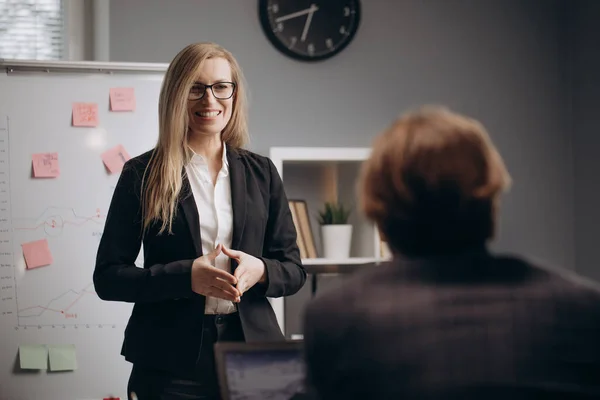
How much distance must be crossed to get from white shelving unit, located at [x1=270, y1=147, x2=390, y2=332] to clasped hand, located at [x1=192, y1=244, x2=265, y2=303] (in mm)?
1362

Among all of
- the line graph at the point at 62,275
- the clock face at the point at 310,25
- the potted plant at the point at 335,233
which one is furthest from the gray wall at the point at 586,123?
the line graph at the point at 62,275

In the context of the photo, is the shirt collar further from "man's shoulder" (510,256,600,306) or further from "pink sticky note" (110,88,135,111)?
"pink sticky note" (110,88,135,111)

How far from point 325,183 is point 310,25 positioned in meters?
0.65

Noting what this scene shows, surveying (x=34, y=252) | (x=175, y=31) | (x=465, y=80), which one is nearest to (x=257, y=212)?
(x=34, y=252)

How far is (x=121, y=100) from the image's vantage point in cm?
279

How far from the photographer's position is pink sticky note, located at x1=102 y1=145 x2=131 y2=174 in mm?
2760

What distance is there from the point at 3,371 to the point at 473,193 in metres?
2.22

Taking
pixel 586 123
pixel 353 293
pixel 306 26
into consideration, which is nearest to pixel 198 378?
pixel 353 293

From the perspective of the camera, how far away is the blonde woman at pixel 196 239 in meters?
1.55

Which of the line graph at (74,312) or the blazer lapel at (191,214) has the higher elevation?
the blazer lapel at (191,214)

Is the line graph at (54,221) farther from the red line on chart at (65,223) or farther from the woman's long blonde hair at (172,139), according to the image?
the woman's long blonde hair at (172,139)

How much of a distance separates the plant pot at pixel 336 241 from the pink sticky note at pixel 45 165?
1.00 meters

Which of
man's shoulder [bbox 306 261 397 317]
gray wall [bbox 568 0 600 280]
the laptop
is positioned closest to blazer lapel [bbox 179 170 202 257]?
the laptop

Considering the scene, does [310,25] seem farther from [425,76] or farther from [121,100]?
[121,100]
